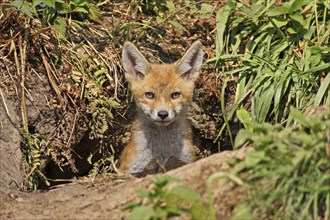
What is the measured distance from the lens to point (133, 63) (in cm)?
791

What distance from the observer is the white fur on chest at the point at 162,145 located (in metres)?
7.73

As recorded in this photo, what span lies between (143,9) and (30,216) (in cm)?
410

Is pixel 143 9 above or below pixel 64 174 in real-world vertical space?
above

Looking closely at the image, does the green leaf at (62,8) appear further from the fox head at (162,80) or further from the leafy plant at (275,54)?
the leafy plant at (275,54)

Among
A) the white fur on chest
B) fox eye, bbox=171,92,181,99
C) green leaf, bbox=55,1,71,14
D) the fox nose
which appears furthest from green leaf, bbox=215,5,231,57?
green leaf, bbox=55,1,71,14

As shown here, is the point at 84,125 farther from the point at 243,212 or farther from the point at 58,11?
the point at 243,212

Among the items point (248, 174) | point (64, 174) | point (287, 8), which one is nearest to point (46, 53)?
point (64, 174)

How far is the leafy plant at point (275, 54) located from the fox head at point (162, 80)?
1.61ft

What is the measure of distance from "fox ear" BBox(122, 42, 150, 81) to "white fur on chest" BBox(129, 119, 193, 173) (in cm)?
63

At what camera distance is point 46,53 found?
7.84 meters

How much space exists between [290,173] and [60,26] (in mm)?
4267

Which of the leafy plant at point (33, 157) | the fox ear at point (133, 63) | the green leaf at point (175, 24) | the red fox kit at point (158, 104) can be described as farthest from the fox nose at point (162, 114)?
Result: the green leaf at point (175, 24)

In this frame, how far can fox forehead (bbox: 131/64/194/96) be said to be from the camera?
7.77 m

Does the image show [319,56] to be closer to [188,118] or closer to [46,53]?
[188,118]
